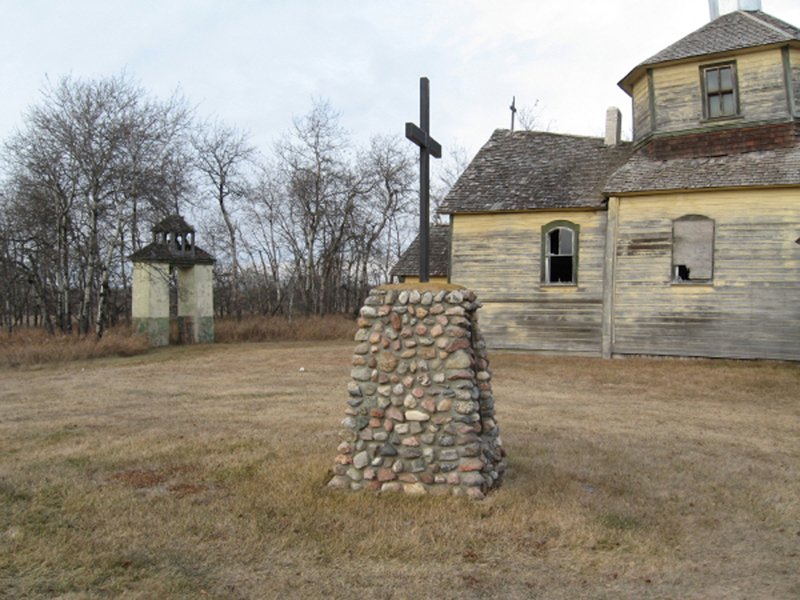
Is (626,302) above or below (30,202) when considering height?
below

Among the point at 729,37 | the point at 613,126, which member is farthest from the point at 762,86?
the point at 613,126

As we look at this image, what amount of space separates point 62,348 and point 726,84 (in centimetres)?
2017

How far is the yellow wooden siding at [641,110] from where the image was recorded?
17.3 m

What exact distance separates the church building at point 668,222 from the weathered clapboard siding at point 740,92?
3cm

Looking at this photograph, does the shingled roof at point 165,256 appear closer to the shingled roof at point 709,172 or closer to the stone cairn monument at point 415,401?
the shingled roof at point 709,172

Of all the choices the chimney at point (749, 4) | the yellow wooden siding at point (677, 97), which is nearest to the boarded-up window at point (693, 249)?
the yellow wooden siding at point (677, 97)

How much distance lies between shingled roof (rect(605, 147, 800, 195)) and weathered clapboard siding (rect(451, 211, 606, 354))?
4.50 feet

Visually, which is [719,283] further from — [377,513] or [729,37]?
[377,513]

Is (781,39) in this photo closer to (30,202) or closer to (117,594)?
(117,594)

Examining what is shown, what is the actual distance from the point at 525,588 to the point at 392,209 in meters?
37.1

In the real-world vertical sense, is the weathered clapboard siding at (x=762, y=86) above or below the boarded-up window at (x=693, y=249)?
above

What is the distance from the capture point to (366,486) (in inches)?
231

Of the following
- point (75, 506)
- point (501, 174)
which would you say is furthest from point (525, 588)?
point (501, 174)

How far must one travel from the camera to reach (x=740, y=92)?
52.2 feet
